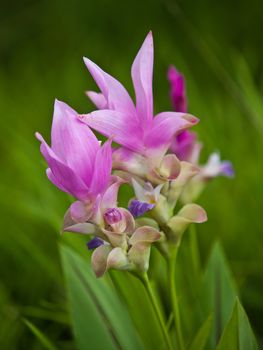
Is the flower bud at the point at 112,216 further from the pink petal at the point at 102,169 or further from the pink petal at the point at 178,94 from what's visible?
the pink petal at the point at 178,94

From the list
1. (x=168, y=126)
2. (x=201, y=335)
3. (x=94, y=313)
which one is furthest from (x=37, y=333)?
(x=168, y=126)

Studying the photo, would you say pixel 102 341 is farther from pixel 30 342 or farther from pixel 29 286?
pixel 29 286

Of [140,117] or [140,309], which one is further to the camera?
[140,309]

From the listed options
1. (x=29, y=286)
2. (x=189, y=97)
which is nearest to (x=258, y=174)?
(x=189, y=97)

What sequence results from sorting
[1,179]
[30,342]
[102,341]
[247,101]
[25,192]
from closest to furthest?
1. [102,341]
2. [30,342]
3. [247,101]
4. [25,192]
5. [1,179]

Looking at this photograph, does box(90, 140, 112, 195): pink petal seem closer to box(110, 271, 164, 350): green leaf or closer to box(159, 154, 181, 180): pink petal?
box(159, 154, 181, 180): pink petal

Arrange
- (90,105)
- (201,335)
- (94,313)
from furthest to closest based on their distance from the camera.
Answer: (90,105) < (94,313) < (201,335)

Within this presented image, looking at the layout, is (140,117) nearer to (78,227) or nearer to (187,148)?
(78,227)
